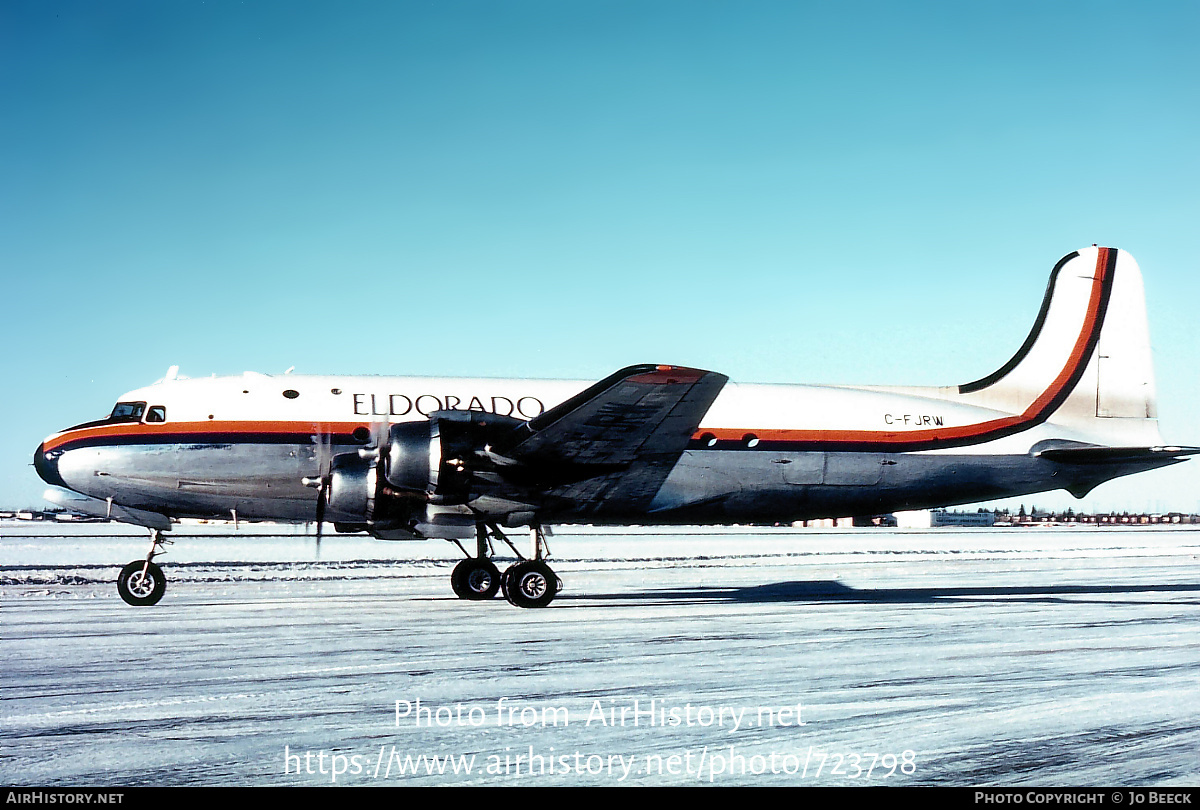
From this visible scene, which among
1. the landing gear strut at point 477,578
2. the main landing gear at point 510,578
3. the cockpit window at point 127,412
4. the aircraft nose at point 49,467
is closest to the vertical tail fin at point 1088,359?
the main landing gear at point 510,578

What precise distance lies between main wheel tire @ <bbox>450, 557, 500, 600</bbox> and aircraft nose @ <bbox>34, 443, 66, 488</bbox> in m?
7.36

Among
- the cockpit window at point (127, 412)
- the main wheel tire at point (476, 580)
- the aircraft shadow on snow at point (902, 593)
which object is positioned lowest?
the aircraft shadow on snow at point (902, 593)

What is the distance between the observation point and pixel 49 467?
59.8 ft

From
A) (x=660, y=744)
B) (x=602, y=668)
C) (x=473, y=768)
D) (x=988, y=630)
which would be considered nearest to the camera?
(x=473, y=768)

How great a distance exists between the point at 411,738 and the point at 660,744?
1.86 m

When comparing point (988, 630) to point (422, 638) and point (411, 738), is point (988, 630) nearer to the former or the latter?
point (422, 638)

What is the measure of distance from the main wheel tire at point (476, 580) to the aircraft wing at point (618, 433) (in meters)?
2.31

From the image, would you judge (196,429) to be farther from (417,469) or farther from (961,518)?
(961,518)

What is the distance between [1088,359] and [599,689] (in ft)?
62.1

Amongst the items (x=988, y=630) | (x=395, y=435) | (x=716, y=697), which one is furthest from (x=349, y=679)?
(x=988, y=630)

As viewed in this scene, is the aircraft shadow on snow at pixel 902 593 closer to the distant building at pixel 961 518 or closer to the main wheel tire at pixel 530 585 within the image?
the main wheel tire at pixel 530 585

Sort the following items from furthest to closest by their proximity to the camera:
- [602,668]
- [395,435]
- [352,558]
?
[352,558] < [395,435] < [602,668]

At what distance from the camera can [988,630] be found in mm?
14656

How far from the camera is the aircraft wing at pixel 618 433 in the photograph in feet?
50.9
